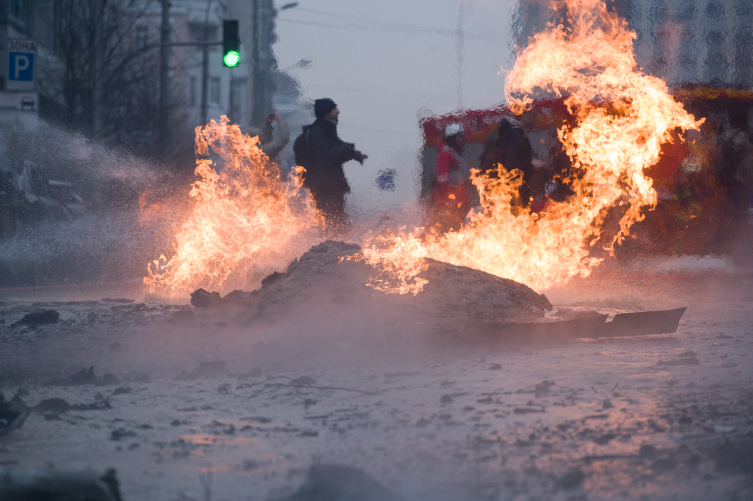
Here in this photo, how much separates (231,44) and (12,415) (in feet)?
42.2

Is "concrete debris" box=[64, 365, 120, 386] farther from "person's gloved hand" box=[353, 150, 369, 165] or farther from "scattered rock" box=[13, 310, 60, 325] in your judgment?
"person's gloved hand" box=[353, 150, 369, 165]

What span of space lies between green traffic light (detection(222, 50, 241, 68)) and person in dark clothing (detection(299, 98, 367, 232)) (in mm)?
4471

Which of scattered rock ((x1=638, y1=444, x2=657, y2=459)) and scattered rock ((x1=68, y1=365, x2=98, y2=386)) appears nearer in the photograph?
scattered rock ((x1=638, y1=444, x2=657, y2=459))

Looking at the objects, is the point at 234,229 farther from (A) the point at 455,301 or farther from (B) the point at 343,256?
(A) the point at 455,301

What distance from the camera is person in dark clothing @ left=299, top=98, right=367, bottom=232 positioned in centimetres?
1182

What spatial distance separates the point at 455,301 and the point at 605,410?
11.0 ft

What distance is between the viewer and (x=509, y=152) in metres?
12.3

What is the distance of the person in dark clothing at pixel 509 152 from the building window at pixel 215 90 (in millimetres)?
45179

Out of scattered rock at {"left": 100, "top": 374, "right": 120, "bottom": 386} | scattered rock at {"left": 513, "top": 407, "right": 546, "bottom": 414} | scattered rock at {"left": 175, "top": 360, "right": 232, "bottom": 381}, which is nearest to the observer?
scattered rock at {"left": 513, "top": 407, "right": 546, "bottom": 414}

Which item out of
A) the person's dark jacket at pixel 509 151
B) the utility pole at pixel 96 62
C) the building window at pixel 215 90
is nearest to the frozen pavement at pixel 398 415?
the person's dark jacket at pixel 509 151

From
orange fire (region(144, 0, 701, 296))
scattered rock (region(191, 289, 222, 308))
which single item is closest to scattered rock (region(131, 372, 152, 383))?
orange fire (region(144, 0, 701, 296))

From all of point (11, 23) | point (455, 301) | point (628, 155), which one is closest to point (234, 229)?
point (455, 301)

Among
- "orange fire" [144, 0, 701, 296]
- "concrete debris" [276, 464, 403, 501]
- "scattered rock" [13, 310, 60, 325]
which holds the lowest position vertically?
"scattered rock" [13, 310, 60, 325]

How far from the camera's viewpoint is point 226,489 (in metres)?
3.24
